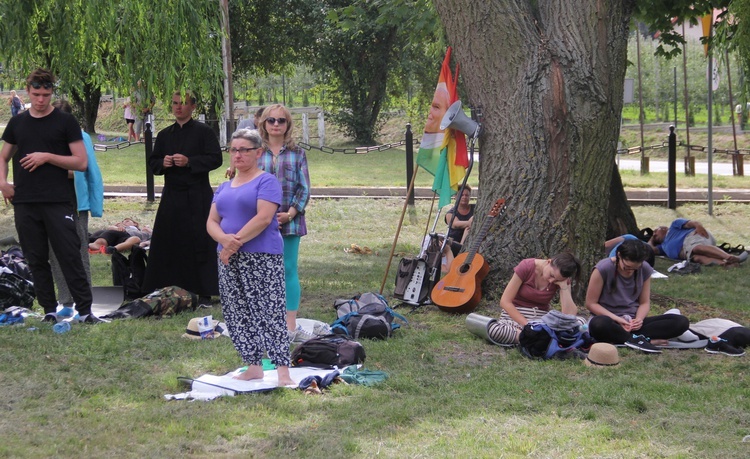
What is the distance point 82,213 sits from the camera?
8.43 m

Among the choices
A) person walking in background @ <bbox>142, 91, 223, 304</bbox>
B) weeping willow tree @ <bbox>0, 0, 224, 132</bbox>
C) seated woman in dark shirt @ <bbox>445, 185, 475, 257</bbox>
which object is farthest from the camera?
seated woman in dark shirt @ <bbox>445, 185, 475, 257</bbox>

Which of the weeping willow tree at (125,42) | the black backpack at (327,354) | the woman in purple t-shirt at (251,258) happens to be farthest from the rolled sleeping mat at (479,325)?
the weeping willow tree at (125,42)

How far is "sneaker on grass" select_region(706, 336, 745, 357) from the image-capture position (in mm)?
7184

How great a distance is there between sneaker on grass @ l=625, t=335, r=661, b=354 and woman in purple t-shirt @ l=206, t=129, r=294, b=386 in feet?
8.68

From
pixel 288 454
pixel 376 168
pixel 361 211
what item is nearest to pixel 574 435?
pixel 288 454

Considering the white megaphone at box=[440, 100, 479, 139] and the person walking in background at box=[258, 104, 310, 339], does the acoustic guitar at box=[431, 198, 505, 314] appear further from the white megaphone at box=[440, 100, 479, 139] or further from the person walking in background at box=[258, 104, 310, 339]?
the person walking in background at box=[258, 104, 310, 339]

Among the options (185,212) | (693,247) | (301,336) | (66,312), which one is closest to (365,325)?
(301,336)

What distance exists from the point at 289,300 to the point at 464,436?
2.38 meters

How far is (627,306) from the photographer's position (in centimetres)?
757

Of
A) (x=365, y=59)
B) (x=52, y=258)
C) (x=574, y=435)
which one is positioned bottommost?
(x=574, y=435)

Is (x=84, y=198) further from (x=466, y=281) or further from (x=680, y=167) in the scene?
(x=680, y=167)

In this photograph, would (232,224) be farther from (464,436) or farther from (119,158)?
(119,158)

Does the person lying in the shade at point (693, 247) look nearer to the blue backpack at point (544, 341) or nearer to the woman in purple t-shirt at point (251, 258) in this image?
the blue backpack at point (544, 341)

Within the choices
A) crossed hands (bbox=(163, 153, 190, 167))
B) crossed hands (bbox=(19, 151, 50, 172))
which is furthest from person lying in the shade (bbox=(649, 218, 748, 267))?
crossed hands (bbox=(19, 151, 50, 172))
